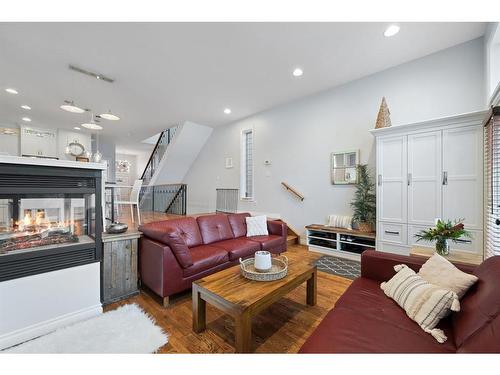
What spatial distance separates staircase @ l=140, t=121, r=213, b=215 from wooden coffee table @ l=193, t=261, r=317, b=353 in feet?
17.5

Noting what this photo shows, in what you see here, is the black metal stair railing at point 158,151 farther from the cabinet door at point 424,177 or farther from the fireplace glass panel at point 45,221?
the cabinet door at point 424,177

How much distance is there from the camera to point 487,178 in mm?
2328

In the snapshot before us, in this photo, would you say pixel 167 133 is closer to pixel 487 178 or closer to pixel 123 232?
pixel 123 232

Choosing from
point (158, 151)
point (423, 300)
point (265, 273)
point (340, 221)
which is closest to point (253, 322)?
point (265, 273)

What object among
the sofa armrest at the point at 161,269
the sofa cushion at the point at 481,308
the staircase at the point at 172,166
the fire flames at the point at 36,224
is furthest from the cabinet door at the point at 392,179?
the staircase at the point at 172,166

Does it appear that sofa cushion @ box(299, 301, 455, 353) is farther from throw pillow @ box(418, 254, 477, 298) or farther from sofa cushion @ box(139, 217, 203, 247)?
sofa cushion @ box(139, 217, 203, 247)

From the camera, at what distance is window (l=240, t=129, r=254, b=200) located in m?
5.91

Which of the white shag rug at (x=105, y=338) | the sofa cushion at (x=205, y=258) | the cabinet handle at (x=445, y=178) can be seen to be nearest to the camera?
the white shag rug at (x=105, y=338)

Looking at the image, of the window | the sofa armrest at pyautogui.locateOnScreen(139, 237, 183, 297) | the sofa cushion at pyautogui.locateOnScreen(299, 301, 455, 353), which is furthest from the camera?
the window

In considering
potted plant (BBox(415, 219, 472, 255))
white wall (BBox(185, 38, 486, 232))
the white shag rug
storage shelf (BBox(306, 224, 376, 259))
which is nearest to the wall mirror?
white wall (BBox(185, 38, 486, 232))

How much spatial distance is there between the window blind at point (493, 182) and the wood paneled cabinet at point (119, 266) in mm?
3598

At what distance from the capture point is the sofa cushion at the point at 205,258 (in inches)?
91.6

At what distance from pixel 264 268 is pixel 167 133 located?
6895 millimetres
